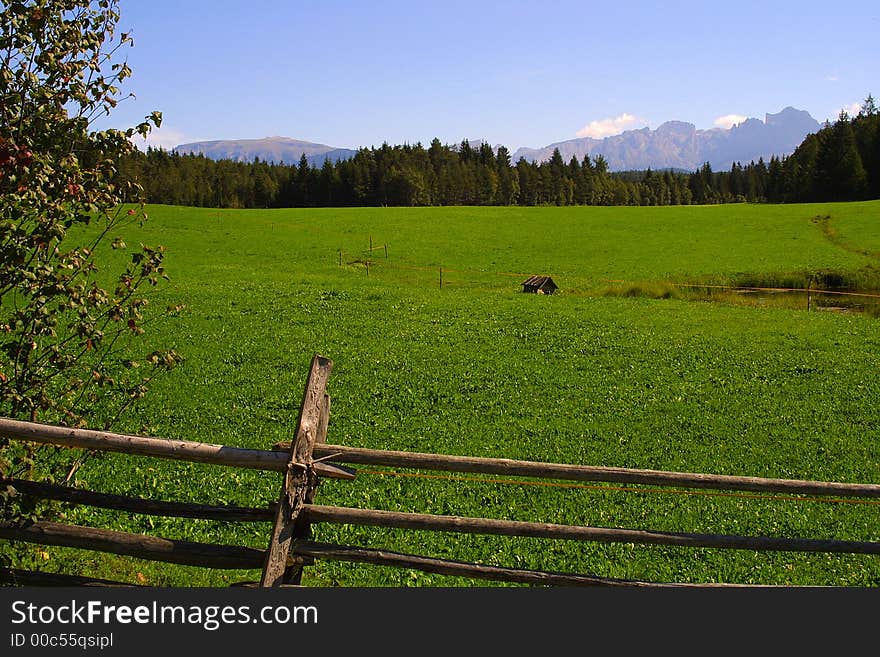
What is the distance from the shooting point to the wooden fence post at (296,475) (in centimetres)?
580


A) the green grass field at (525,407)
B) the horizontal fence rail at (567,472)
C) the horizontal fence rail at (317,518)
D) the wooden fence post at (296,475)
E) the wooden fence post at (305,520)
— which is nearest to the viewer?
the wooden fence post at (296,475)

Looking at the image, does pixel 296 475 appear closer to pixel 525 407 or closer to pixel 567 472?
pixel 567 472

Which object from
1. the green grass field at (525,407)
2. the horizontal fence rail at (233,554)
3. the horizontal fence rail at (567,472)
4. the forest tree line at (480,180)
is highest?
the forest tree line at (480,180)

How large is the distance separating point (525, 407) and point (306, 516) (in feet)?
37.7

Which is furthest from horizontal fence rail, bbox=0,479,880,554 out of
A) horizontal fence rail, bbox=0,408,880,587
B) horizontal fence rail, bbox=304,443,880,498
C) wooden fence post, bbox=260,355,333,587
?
horizontal fence rail, bbox=304,443,880,498

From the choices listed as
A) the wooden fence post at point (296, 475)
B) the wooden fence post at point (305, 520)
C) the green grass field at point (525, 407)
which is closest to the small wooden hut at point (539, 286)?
the green grass field at point (525, 407)

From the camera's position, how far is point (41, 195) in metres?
6.41

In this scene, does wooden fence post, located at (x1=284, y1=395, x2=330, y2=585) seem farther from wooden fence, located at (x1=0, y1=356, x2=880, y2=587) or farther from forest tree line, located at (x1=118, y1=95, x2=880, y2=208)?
forest tree line, located at (x1=118, y1=95, x2=880, y2=208)

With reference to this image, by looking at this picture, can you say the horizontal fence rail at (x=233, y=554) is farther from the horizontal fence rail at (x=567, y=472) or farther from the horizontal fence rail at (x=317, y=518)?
the horizontal fence rail at (x=567, y=472)

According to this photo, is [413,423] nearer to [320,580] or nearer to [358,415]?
[358,415]

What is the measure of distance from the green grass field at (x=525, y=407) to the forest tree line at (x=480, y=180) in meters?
64.6

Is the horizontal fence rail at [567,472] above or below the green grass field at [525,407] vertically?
above

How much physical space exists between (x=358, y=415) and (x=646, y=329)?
1438 cm

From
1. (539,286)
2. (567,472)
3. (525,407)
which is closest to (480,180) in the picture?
(539,286)
